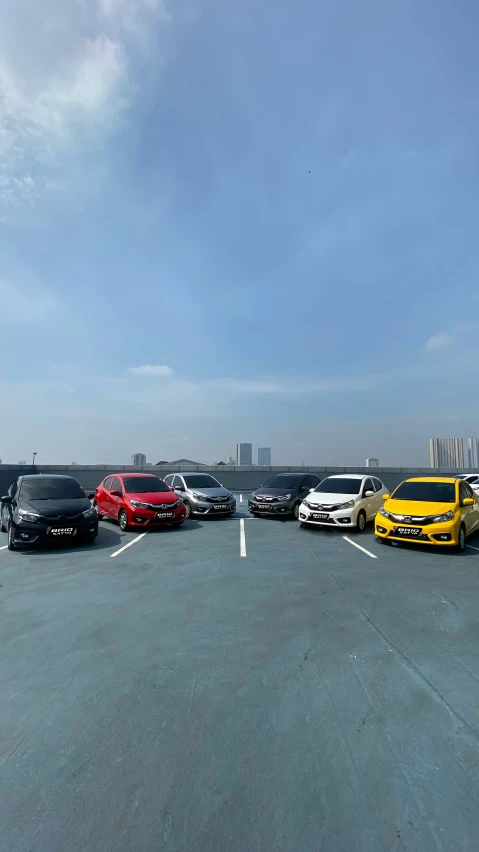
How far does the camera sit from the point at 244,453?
1581 inches

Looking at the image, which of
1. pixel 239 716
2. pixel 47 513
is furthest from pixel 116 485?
pixel 239 716

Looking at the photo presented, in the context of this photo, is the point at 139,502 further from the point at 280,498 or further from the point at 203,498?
the point at 280,498

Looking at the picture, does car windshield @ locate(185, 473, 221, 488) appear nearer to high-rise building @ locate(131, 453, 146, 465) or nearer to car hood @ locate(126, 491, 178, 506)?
car hood @ locate(126, 491, 178, 506)

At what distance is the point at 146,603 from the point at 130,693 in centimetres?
199

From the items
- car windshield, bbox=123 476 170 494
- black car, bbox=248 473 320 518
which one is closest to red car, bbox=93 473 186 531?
car windshield, bbox=123 476 170 494

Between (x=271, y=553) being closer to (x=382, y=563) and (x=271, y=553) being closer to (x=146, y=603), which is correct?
(x=382, y=563)

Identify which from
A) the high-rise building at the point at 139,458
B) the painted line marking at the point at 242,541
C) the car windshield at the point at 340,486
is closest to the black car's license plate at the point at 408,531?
the car windshield at the point at 340,486

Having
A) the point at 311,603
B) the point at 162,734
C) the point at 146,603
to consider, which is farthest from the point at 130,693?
the point at 311,603

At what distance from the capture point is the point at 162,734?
2627 mm

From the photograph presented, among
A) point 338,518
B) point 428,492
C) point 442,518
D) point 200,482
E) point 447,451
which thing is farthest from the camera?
point 447,451

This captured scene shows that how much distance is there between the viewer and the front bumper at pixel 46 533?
804 centimetres

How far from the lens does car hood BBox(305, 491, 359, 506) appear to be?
1038cm

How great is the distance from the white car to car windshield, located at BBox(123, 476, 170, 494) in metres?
4.05

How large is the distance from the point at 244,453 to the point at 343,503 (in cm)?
2997
